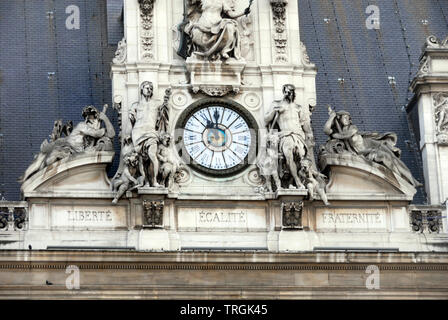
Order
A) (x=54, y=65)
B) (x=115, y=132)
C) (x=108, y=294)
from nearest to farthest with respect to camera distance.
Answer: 1. (x=108, y=294)
2. (x=115, y=132)
3. (x=54, y=65)

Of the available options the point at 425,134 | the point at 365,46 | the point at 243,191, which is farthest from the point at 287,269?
the point at 365,46

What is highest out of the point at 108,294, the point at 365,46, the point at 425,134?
the point at 365,46

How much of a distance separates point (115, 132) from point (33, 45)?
4726 millimetres

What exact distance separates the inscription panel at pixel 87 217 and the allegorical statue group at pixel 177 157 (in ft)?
1.45

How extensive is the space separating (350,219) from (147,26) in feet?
22.9

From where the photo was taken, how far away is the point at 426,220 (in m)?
42.8

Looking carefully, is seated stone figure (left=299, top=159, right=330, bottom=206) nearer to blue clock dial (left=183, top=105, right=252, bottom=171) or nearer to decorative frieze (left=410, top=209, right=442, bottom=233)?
blue clock dial (left=183, top=105, right=252, bottom=171)

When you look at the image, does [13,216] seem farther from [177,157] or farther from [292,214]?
[292,214]

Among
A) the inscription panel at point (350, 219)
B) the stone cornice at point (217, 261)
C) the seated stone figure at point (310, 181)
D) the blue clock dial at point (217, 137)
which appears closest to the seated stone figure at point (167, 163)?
the blue clock dial at point (217, 137)

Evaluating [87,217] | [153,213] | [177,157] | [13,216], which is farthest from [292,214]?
[13,216]

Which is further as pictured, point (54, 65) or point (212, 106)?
point (54, 65)

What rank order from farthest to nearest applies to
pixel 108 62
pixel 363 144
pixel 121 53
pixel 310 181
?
pixel 108 62
pixel 121 53
pixel 363 144
pixel 310 181

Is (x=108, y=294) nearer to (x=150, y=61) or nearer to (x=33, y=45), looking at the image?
(x=150, y=61)

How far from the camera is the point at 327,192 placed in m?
42.6
